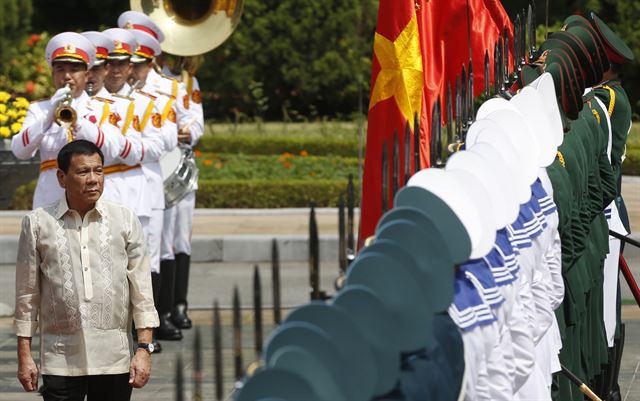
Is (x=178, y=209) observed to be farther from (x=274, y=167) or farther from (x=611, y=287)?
(x=274, y=167)

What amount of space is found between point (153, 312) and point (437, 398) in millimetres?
2328

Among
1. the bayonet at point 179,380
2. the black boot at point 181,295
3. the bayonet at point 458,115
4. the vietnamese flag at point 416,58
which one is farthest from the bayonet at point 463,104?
the black boot at point 181,295

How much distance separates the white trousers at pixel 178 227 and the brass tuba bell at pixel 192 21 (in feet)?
4.45

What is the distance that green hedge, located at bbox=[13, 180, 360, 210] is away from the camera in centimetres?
1565

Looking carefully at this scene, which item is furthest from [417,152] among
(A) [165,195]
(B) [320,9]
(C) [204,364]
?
(B) [320,9]

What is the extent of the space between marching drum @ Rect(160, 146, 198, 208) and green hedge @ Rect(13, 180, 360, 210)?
5843mm

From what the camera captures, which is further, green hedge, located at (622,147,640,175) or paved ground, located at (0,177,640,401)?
green hedge, located at (622,147,640,175)

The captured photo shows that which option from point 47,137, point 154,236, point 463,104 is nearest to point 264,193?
point 154,236

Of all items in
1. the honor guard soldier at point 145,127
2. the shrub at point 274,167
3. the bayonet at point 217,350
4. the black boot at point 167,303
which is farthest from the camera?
the shrub at point 274,167

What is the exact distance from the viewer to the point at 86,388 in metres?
5.52

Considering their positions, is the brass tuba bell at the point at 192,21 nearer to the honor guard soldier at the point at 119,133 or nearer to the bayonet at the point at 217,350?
the honor guard soldier at the point at 119,133

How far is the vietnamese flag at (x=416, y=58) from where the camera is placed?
6.97 m

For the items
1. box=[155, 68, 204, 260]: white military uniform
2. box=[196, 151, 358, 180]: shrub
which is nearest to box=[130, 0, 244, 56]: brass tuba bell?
box=[155, 68, 204, 260]: white military uniform

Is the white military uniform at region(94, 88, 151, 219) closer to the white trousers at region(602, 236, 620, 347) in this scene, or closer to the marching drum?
the marching drum
